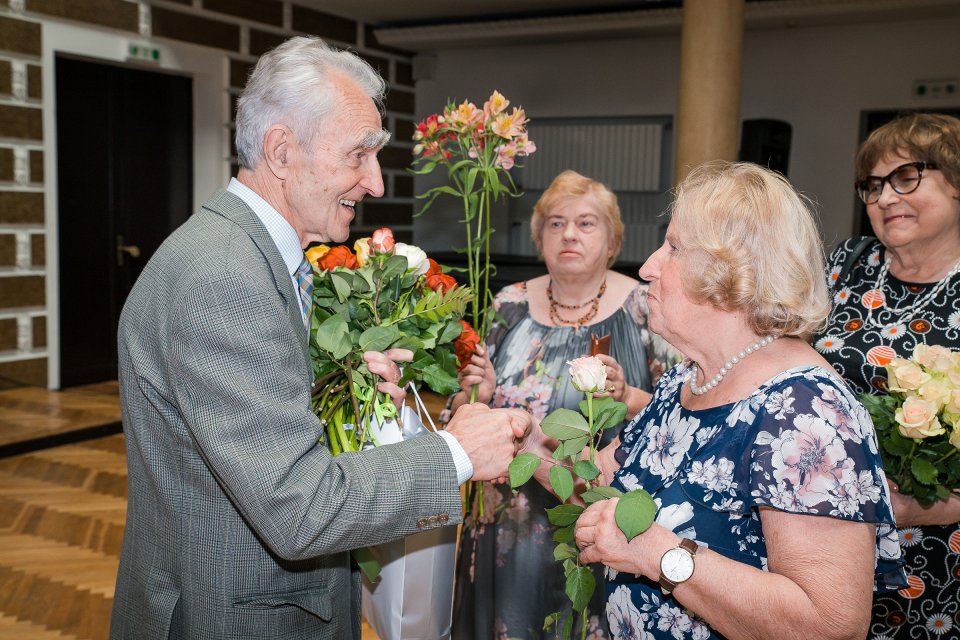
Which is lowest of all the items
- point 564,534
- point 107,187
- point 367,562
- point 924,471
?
point 367,562

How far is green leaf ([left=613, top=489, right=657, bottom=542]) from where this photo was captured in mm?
1353

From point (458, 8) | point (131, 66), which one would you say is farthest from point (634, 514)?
point (458, 8)

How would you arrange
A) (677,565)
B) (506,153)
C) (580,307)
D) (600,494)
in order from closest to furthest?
(677,565), (600,494), (506,153), (580,307)

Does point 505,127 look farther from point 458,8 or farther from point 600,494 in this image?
point 458,8

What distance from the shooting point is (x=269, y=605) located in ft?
4.75

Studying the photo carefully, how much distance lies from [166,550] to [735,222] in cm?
111

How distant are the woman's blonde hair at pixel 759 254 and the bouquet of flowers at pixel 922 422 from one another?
335 mm

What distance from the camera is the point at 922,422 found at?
63.7 inches

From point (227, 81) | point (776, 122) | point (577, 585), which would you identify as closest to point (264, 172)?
point (577, 585)

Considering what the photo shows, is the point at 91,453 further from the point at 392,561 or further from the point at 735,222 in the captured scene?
the point at 735,222

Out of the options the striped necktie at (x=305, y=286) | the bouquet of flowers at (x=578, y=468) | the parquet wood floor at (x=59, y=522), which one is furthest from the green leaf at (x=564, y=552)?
the parquet wood floor at (x=59, y=522)

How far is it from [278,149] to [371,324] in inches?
15.7

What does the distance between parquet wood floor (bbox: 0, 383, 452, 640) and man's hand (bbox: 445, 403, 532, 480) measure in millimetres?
1993

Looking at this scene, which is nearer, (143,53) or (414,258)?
(414,258)
